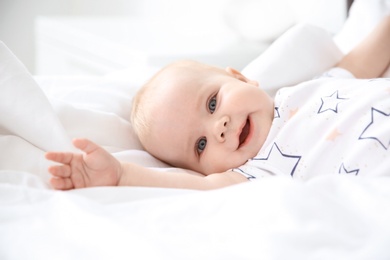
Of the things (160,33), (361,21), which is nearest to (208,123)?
(361,21)

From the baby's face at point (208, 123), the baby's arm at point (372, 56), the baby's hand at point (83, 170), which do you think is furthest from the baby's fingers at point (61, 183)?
the baby's arm at point (372, 56)

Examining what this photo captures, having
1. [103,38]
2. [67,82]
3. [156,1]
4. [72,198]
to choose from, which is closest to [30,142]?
[72,198]

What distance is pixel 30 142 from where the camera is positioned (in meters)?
0.92

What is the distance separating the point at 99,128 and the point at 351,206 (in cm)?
58

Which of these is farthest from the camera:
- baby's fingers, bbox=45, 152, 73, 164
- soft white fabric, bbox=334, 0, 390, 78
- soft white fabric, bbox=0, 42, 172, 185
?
soft white fabric, bbox=334, 0, 390, 78

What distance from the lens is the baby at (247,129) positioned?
846mm

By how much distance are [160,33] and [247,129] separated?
4.64 feet

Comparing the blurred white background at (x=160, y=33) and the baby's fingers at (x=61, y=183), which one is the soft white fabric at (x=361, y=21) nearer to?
the blurred white background at (x=160, y=33)

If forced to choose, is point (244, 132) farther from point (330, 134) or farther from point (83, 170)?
point (83, 170)

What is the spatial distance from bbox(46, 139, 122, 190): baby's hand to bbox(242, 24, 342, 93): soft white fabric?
22.0 inches

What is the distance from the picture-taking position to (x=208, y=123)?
1013 mm

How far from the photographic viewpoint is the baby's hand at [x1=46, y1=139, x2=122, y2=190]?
2.50 ft

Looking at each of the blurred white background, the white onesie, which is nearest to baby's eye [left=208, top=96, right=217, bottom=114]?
the white onesie

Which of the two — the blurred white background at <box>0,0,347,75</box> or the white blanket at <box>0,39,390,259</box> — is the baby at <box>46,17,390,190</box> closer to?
the white blanket at <box>0,39,390,259</box>
